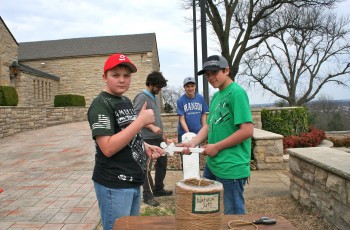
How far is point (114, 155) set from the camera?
78.7 inches

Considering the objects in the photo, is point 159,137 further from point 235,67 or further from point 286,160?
point 235,67

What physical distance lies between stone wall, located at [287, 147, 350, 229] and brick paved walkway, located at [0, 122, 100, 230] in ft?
9.29

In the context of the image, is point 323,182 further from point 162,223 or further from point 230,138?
point 162,223

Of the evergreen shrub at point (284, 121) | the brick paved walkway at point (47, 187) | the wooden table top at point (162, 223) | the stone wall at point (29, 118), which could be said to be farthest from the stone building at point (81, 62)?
the wooden table top at point (162, 223)

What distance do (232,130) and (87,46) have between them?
3327cm

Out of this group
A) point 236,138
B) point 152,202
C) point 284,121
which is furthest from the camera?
point 284,121

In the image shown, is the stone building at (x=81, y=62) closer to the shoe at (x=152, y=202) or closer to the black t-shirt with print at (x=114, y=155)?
the shoe at (x=152, y=202)

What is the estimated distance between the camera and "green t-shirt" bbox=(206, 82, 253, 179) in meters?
2.48

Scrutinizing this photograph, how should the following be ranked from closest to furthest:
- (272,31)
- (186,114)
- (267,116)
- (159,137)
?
(159,137) < (186,114) < (267,116) < (272,31)

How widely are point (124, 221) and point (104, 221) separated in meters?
0.38

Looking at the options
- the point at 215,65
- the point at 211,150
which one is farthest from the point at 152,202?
the point at 215,65

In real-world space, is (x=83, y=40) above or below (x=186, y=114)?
above

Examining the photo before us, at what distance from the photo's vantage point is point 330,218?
3777 mm

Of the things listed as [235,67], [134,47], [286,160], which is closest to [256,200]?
[286,160]
